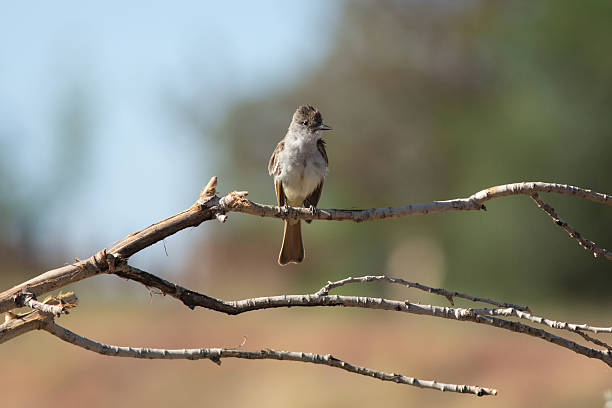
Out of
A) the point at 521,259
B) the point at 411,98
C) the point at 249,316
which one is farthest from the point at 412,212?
the point at 411,98

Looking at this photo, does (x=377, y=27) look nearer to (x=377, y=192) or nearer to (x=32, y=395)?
(x=377, y=192)

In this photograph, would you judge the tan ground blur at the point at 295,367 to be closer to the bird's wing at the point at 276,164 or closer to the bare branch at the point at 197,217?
the bird's wing at the point at 276,164

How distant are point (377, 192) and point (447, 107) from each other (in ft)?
11.8

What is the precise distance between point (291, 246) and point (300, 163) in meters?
0.65

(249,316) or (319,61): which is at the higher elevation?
(319,61)

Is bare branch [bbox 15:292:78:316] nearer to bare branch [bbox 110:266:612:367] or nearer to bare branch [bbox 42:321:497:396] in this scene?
bare branch [bbox 42:321:497:396]

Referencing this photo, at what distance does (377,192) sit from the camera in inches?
1176

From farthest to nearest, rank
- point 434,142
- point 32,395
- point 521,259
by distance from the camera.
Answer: point 434,142, point 521,259, point 32,395

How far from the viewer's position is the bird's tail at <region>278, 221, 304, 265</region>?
6.34 meters

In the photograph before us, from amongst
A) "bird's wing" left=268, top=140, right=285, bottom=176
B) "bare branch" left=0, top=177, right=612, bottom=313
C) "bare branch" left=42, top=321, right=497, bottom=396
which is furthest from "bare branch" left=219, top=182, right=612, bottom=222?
"bird's wing" left=268, top=140, right=285, bottom=176

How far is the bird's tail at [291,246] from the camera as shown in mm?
6340

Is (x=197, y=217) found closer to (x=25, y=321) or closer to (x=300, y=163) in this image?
(x=25, y=321)

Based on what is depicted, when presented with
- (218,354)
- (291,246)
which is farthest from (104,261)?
(291,246)

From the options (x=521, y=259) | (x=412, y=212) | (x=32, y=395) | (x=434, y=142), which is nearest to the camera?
(x=412, y=212)
